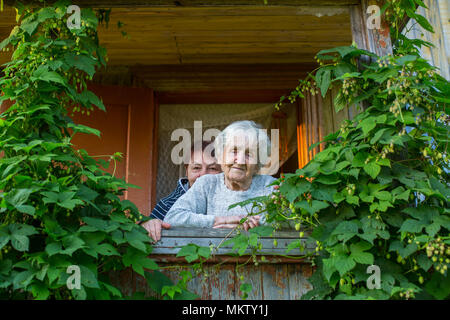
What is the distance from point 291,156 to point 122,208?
10.5 ft

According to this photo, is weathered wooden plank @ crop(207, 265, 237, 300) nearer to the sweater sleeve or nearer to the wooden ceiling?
the sweater sleeve

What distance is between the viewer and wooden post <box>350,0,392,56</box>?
3.27m

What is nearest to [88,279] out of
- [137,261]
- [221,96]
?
[137,261]

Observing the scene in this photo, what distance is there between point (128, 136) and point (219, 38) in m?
1.09

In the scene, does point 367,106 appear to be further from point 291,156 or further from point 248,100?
point 291,156

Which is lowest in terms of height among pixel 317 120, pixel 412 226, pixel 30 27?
pixel 412 226

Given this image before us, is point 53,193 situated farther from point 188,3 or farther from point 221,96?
point 221,96

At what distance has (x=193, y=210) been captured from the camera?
352cm

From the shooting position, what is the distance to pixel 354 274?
2.59 metres

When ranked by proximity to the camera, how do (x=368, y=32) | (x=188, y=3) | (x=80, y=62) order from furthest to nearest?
(x=188, y=3), (x=368, y=32), (x=80, y=62)

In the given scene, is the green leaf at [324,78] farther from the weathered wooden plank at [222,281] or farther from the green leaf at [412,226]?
the weathered wooden plank at [222,281]

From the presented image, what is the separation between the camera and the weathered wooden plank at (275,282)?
293cm

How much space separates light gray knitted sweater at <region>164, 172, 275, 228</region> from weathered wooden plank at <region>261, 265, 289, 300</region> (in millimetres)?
546
